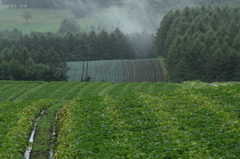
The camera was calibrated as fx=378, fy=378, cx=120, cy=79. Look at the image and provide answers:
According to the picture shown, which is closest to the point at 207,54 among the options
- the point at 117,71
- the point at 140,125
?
the point at 117,71

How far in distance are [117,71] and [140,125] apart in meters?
104

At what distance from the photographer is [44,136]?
1278 inches

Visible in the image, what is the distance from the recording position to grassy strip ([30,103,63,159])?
93.2 ft

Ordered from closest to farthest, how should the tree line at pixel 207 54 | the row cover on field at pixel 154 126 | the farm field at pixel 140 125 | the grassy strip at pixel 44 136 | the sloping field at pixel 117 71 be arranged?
1. the row cover on field at pixel 154 126
2. the farm field at pixel 140 125
3. the grassy strip at pixel 44 136
4. the tree line at pixel 207 54
5. the sloping field at pixel 117 71

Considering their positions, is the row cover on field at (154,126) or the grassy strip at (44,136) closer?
the row cover on field at (154,126)

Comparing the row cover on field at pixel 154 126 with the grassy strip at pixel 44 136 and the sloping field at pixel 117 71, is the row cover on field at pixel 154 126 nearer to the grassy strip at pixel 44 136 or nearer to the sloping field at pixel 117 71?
the grassy strip at pixel 44 136

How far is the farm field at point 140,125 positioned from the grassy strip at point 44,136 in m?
0.82

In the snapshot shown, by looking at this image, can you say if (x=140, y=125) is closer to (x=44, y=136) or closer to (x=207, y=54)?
(x=44, y=136)

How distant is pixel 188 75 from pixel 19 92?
2378 inches

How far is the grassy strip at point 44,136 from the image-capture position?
1118 inches

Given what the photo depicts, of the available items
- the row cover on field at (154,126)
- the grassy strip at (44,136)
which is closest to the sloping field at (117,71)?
the row cover on field at (154,126)

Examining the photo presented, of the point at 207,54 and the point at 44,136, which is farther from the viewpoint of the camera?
the point at 207,54

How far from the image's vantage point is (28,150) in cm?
2855

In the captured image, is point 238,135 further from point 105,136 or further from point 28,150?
point 28,150
